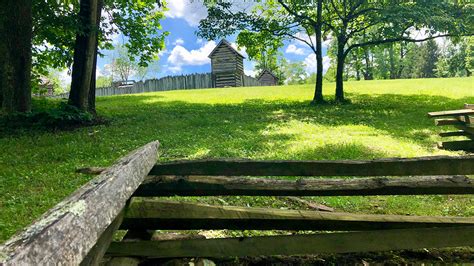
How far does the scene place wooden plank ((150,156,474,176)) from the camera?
3463mm

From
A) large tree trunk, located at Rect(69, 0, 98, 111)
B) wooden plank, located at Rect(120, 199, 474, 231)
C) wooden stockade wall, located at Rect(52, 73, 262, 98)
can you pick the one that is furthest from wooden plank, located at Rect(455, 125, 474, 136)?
wooden stockade wall, located at Rect(52, 73, 262, 98)

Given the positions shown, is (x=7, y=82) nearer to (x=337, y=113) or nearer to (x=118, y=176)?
(x=118, y=176)

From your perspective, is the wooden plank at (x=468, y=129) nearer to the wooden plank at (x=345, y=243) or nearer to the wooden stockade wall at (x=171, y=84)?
the wooden plank at (x=345, y=243)

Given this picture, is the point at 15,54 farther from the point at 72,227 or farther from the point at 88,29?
the point at 72,227

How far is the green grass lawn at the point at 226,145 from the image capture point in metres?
5.64

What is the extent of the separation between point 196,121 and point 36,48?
9869 millimetres

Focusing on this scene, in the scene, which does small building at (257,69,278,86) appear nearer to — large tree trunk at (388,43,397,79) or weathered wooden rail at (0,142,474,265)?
large tree trunk at (388,43,397,79)

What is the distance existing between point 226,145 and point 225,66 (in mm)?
38749

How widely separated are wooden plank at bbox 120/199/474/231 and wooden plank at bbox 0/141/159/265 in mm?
642

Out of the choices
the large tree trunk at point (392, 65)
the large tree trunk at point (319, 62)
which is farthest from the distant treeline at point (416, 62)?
the large tree trunk at point (319, 62)

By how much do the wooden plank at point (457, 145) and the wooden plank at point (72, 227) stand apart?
362 inches

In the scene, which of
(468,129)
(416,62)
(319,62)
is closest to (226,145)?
(468,129)

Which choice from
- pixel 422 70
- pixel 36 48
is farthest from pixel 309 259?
pixel 422 70

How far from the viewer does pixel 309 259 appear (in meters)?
3.69
